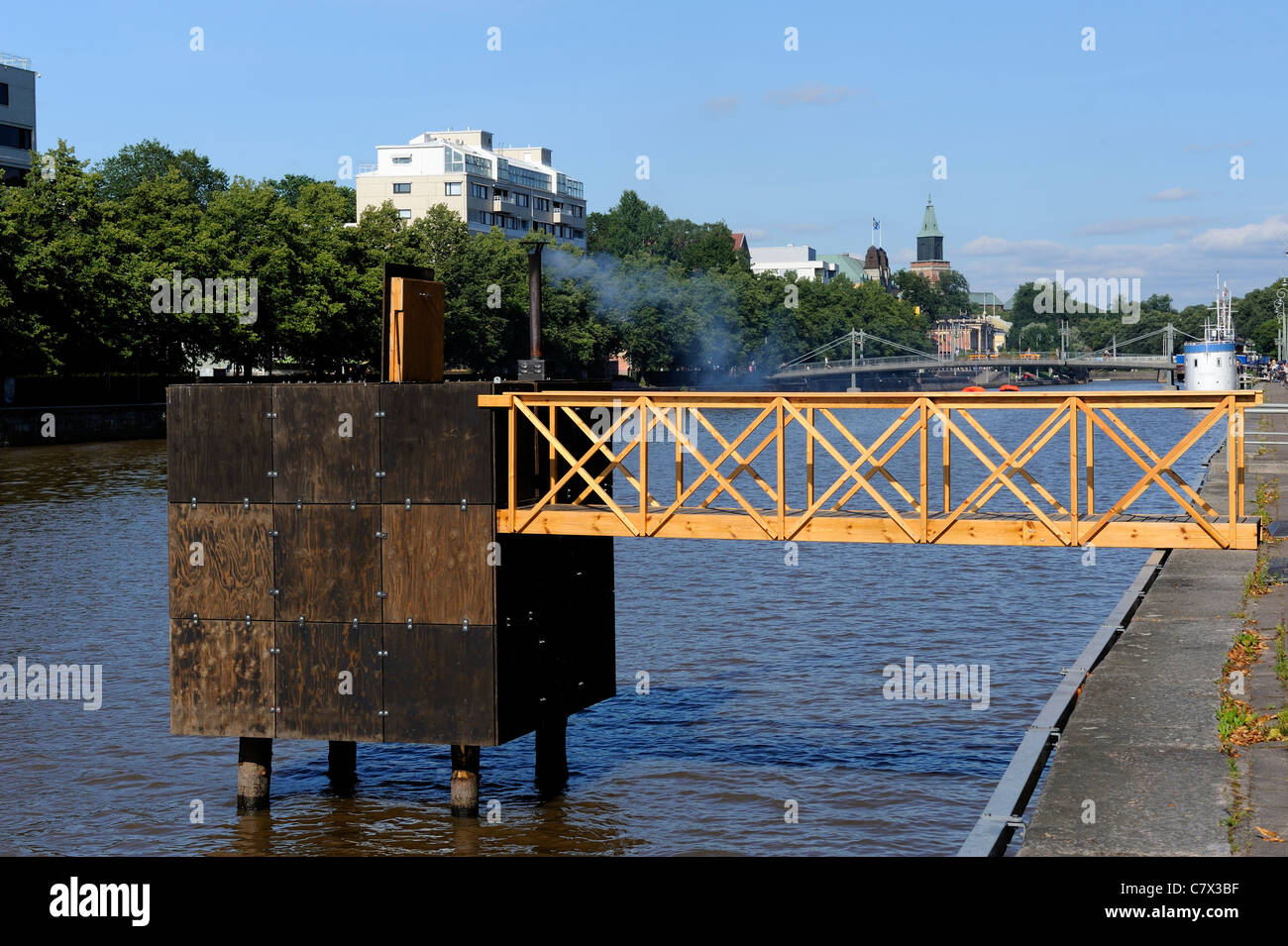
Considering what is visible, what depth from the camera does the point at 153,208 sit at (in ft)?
301

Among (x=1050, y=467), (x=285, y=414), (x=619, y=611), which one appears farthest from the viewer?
(x=1050, y=467)

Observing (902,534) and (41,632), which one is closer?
(902,534)

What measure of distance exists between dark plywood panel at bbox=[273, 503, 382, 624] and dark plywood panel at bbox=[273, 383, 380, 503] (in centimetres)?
19

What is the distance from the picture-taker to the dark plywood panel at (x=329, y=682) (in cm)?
1630

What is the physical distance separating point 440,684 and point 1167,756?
794cm

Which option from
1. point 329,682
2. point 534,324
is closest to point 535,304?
point 534,324

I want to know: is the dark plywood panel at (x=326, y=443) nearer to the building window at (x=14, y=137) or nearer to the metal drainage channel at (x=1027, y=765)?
the metal drainage channel at (x=1027, y=765)

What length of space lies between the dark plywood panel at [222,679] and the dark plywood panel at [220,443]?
1513 millimetres

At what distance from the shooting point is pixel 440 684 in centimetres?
1606

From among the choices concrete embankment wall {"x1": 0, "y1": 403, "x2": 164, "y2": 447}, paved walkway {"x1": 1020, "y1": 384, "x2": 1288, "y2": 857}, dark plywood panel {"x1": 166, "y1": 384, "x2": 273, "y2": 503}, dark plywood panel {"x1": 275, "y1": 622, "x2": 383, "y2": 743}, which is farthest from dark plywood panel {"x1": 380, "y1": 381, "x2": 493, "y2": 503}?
concrete embankment wall {"x1": 0, "y1": 403, "x2": 164, "y2": 447}
